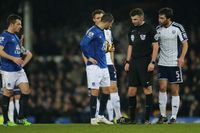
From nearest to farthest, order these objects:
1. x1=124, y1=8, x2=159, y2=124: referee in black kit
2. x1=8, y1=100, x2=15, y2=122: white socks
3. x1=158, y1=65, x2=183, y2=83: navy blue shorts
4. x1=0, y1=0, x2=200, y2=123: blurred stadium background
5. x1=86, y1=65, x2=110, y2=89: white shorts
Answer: x1=86, y1=65, x2=110, y2=89: white shorts < x1=124, y1=8, x2=159, y2=124: referee in black kit < x1=158, y1=65, x2=183, y2=83: navy blue shorts < x1=8, y1=100, x2=15, y2=122: white socks < x1=0, y1=0, x2=200, y2=123: blurred stadium background

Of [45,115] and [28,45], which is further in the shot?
[28,45]

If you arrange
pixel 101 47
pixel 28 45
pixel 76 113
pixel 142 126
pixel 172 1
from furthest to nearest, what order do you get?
pixel 28 45 < pixel 172 1 < pixel 76 113 < pixel 101 47 < pixel 142 126

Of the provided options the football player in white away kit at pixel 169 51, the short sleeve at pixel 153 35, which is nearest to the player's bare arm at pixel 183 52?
the football player in white away kit at pixel 169 51

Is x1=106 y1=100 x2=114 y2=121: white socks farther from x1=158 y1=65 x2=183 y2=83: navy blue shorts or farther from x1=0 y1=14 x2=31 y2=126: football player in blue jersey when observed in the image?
x1=0 y1=14 x2=31 y2=126: football player in blue jersey

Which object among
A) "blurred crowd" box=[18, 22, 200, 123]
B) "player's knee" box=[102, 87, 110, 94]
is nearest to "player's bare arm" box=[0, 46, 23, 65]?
"player's knee" box=[102, 87, 110, 94]

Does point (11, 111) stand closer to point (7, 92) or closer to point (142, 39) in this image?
point (7, 92)

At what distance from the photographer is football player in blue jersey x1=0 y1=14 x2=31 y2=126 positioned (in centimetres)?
1870

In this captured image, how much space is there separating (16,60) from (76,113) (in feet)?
25.0

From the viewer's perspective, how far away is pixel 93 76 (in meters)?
18.4

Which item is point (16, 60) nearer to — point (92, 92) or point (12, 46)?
point (12, 46)

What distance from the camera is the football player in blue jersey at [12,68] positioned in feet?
61.4

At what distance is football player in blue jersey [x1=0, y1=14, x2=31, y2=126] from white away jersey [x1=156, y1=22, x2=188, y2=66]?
310 centimetres

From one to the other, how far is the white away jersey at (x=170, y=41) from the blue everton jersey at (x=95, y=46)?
1355 millimetres

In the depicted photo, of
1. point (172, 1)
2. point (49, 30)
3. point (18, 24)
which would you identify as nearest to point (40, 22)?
point (49, 30)
